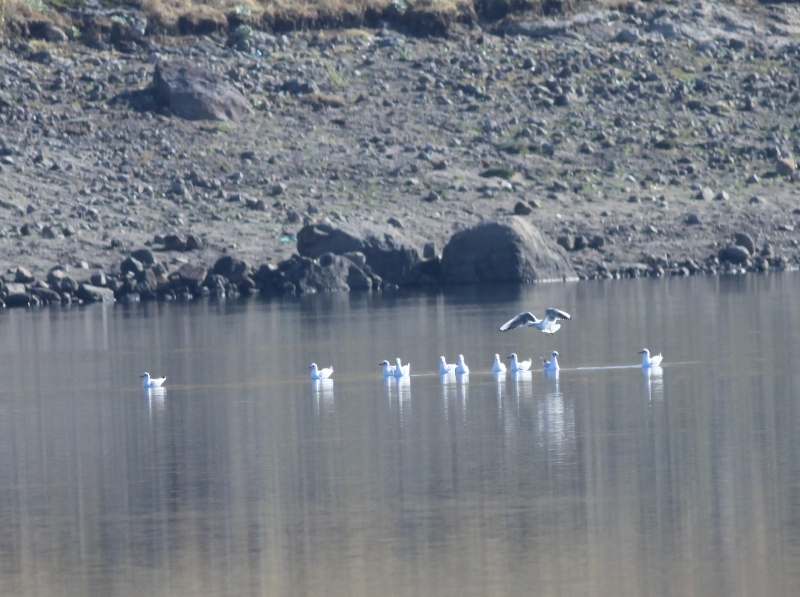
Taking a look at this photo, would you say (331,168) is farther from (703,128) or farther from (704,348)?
(704,348)

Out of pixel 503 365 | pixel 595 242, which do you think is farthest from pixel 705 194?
pixel 503 365

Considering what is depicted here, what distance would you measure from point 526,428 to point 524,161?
3510cm

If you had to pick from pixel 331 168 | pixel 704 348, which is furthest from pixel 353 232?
pixel 704 348

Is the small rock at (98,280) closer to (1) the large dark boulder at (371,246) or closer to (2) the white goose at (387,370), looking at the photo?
(1) the large dark boulder at (371,246)

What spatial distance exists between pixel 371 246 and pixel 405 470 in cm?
2889

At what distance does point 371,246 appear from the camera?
44.0 meters

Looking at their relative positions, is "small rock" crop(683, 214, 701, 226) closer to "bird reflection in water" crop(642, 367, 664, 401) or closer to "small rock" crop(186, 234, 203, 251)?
"small rock" crop(186, 234, 203, 251)

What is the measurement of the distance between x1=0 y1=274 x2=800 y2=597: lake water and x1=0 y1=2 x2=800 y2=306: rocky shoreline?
51.0 ft

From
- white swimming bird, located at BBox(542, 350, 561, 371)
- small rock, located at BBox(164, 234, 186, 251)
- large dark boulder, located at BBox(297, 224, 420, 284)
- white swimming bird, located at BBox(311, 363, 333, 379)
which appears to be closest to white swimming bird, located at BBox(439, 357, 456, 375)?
white swimming bird, located at BBox(542, 350, 561, 371)

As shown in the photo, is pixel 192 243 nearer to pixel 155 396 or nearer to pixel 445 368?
pixel 445 368

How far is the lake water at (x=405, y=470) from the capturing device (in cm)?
1171

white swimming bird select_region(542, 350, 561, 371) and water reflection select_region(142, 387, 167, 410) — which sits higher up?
white swimming bird select_region(542, 350, 561, 371)

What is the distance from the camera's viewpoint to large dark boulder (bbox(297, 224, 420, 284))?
4347cm

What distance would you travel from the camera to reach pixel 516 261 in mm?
43969
